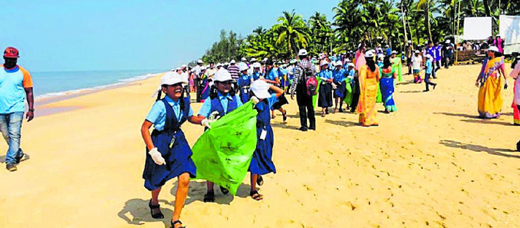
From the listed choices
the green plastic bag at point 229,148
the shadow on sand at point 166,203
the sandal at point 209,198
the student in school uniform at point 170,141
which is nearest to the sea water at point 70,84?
the shadow on sand at point 166,203

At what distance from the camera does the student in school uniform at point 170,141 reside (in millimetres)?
3631

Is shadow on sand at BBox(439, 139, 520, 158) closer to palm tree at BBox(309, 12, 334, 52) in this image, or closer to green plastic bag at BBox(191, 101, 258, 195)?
green plastic bag at BBox(191, 101, 258, 195)

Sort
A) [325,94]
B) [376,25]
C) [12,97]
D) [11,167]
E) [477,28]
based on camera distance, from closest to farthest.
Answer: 1. [12,97]
2. [11,167]
3. [325,94]
4. [477,28]
5. [376,25]

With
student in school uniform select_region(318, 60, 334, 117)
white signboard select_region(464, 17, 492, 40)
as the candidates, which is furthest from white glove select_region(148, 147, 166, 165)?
white signboard select_region(464, 17, 492, 40)

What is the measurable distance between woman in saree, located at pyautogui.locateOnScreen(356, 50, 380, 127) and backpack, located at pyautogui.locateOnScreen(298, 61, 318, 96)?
3.74ft

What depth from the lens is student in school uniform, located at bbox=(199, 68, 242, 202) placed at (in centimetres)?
439

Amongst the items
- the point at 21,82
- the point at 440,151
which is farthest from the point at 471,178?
the point at 21,82

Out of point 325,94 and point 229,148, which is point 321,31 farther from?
point 229,148

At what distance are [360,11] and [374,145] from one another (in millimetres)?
35602

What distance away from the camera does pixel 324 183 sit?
209 inches

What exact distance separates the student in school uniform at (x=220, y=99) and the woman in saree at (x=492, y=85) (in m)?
7.67

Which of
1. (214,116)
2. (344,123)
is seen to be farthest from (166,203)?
(344,123)

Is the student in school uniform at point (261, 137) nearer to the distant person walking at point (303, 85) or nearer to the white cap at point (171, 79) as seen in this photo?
the white cap at point (171, 79)

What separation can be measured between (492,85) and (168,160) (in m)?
8.98
